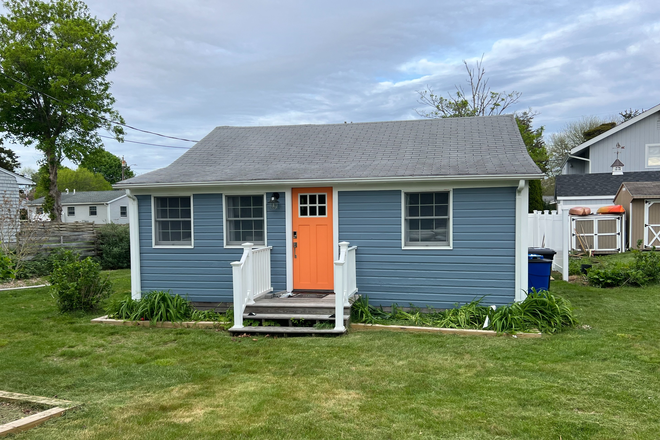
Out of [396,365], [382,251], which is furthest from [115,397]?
[382,251]

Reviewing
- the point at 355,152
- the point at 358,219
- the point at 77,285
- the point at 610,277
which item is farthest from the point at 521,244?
the point at 77,285

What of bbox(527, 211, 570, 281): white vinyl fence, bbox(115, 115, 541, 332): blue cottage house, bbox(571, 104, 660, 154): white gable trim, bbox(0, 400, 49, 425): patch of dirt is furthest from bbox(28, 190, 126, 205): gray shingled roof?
bbox(0, 400, 49, 425): patch of dirt

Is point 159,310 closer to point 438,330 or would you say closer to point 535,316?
point 438,330

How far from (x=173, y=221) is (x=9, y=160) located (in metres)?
29.1

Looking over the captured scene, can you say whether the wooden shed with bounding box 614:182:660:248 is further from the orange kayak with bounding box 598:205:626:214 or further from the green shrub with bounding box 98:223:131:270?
the green shrub with bounding box 98:223:131:270

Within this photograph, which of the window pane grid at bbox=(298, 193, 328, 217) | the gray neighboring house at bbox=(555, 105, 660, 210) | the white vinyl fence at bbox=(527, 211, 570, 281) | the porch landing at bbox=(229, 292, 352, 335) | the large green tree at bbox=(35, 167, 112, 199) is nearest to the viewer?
the porch landing at bbox=(229, 292, 352, 335)

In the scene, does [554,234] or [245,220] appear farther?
[554,234]

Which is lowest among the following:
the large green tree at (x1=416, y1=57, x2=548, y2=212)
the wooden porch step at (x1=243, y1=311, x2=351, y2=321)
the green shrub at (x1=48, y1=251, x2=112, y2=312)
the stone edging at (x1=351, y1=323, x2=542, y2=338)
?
the stone edging at (x1=351, y1=323, x2=542, y2=338)

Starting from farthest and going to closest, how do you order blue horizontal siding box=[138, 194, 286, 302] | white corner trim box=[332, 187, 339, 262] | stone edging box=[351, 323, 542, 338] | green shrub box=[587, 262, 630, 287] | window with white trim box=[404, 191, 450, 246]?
green shrub box=[587, 262, 630, 287]
blue horizontal siding box=[138, 194, 286, 302]
white corner trim box=[332, 187, 339, 262]
window with white trim box=[404, 191, 450, 246]
stone edging box=[351, 323, 542, 338]

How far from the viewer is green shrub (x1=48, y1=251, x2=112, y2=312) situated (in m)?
8.46

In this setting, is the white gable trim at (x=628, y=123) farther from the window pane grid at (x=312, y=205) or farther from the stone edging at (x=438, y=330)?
the window pane grid at (x=312, y=205)

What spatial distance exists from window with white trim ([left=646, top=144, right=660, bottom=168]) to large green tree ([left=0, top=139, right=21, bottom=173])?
37031 mm

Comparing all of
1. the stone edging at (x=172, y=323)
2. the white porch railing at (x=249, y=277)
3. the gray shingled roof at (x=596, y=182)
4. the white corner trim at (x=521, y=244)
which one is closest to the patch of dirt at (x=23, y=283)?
the stone edging at (x=172, y=323)

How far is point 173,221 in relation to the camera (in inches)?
341
